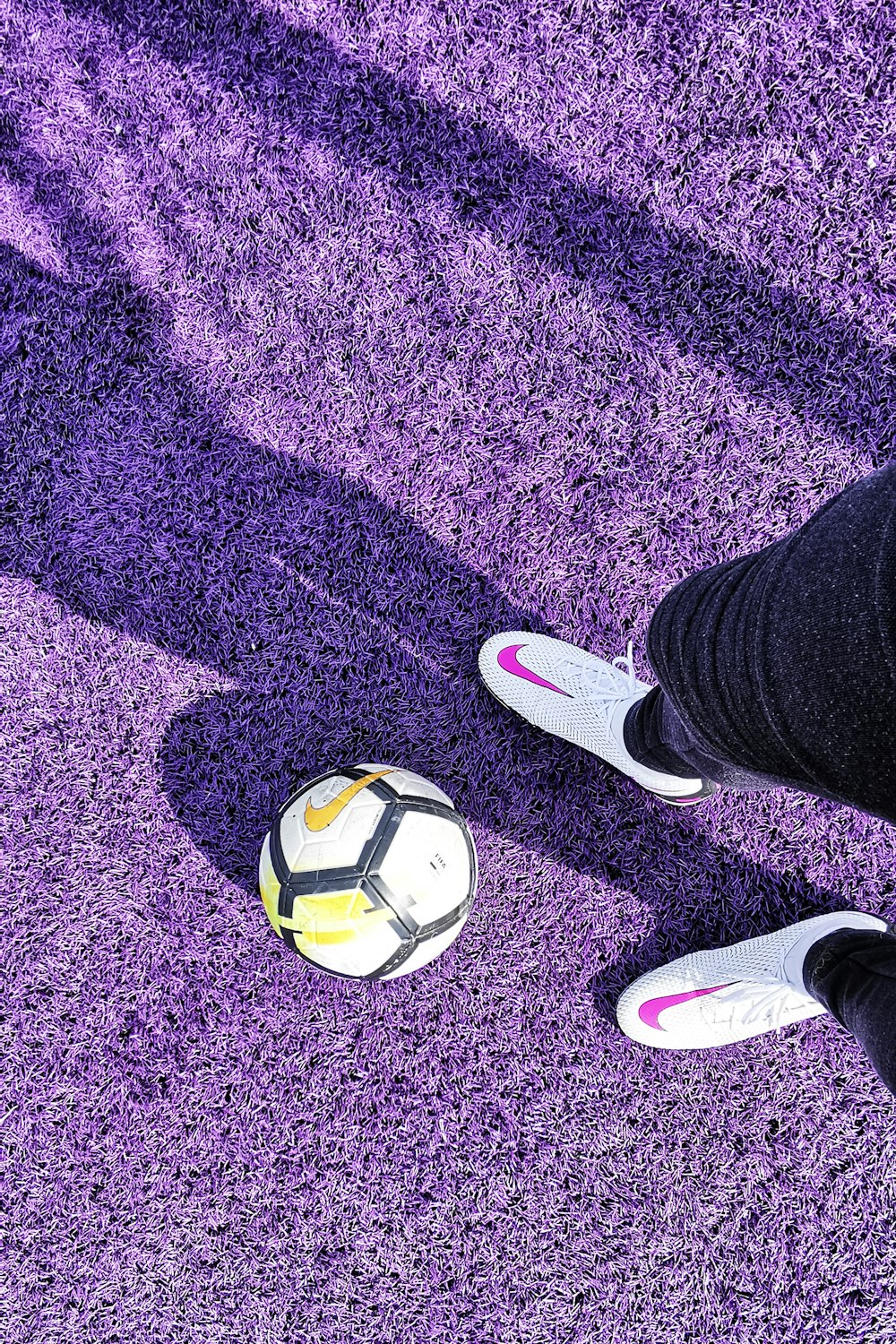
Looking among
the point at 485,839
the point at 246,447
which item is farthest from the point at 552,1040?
the point at 246,447

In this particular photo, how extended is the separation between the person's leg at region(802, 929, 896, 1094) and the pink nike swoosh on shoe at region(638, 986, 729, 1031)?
0.90 feet

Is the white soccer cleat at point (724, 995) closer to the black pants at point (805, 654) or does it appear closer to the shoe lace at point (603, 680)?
the shoe lace at point (603, 680)

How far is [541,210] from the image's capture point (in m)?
1.94

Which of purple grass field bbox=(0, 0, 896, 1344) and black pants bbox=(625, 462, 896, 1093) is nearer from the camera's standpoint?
black pants bbox=(625, 462, 896, 1093)

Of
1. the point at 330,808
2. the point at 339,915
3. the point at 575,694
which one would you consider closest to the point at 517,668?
the point at 575,694

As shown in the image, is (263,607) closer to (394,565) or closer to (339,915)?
(394,565)

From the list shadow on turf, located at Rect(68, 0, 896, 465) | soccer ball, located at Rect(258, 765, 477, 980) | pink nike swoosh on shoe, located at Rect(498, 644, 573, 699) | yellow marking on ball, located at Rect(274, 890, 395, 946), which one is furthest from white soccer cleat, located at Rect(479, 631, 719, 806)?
shadow on turf, located at Rect(68, 0, 896, 465)

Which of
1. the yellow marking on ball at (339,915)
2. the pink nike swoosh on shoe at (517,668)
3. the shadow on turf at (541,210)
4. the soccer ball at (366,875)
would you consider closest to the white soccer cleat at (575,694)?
the pink nike swoosh on shoe at (517,668)

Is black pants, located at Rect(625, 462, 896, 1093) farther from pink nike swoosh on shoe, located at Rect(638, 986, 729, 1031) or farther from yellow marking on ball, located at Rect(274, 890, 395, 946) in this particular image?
pink nike swoosh on shoe, located at Rect(638, 986, 729, 1031)

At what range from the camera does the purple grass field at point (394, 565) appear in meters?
1.83

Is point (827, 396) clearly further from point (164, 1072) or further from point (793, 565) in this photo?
point (164, 1072)

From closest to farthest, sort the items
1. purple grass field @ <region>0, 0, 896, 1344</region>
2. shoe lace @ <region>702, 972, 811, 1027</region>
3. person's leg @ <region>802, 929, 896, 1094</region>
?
person's leg @ <region>802, 929, 896, 1094</region>, shoe lace @ <region>702, 972, 811, 1027</region>, purple grass field @ <region>0, 0, 896, 1344</region>

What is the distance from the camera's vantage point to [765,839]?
1.87 metres

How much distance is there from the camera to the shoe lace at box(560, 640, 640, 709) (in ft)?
5.84
